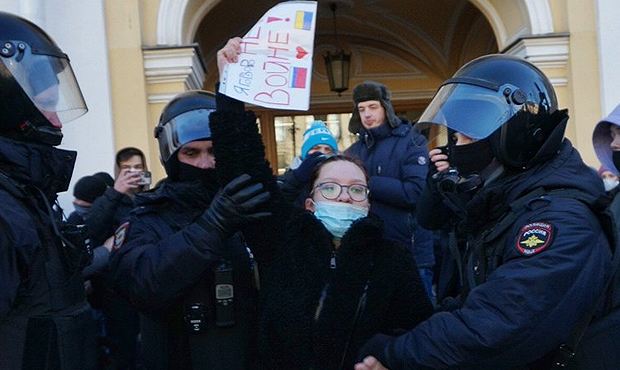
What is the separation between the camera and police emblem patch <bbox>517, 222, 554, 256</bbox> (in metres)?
1.73

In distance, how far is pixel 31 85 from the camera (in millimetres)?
2059

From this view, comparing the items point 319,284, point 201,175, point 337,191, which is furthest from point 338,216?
point 201,175

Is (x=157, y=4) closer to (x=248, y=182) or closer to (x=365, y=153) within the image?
(x=365, y=153)

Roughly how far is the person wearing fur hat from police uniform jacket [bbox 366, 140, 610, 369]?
5.73 ft

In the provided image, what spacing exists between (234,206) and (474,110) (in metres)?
0.74

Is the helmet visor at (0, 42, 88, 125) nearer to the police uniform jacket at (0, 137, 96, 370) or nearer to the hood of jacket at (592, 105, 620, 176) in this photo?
the police uniform jacket at (0, 137, 96, 370)

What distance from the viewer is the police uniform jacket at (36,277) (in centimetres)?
176

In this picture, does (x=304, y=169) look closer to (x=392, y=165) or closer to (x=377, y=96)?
(x=392, y=165)

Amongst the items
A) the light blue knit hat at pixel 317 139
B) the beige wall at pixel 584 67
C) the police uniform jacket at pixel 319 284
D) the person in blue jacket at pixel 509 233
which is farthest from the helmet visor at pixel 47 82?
the beige wall at pixel 584 67

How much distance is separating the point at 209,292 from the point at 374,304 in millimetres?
546

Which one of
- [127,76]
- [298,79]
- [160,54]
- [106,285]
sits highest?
[160,54]

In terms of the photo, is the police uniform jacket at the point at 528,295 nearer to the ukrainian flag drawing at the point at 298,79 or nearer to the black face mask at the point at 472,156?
the black face mask at the point at 472,156

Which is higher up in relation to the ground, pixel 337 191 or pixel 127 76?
pixel 127 76

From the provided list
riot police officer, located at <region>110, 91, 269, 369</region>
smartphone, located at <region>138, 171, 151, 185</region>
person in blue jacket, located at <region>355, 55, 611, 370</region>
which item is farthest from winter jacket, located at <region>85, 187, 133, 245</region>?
person in blue jacket, located at <region>355, 55, 611, 370</region>
